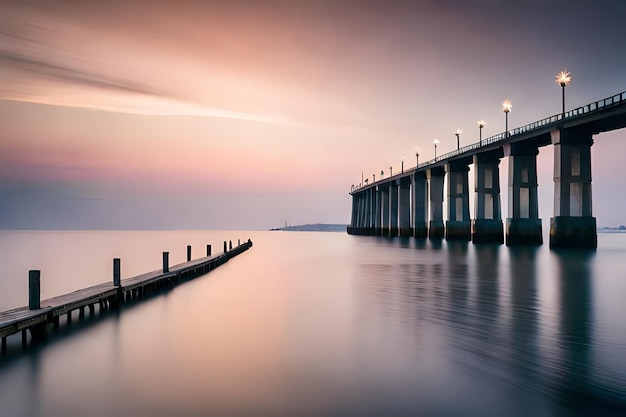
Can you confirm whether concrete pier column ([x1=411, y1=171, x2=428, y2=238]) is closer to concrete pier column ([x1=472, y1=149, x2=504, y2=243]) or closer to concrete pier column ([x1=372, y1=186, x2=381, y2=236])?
concrete pier column ([x1=472, y1=149, x2=504, y2=243])

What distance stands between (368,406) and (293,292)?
733 inches

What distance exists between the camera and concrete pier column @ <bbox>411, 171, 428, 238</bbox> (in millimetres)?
103062

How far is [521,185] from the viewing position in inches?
2539

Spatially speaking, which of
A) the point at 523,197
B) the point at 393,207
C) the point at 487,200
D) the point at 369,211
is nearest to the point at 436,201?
the point at 487,200

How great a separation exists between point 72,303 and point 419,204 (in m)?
93.2

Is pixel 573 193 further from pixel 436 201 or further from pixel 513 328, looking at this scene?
pixel 436 201

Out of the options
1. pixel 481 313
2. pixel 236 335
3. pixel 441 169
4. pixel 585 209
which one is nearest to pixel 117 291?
pixel 236 335

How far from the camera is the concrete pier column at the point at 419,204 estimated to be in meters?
103

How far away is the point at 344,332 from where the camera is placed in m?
15.7

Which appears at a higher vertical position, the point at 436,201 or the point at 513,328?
the point at 436,201

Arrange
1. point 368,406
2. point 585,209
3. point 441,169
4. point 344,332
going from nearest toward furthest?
point 368,406, point 344,332, point 585,209, point 441,169

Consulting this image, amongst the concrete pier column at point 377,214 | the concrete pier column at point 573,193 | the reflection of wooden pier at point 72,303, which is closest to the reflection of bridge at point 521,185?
the concrete pier column at point 573,193

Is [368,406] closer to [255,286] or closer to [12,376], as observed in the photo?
[12,376]

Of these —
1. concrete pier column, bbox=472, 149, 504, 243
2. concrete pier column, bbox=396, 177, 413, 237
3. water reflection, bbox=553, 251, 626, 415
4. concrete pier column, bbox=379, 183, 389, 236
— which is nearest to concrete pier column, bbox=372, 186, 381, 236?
concrete pier column, bbox=379, 183, 389, 236
